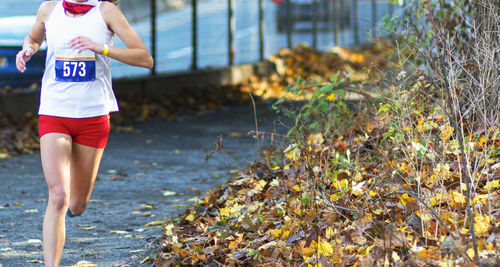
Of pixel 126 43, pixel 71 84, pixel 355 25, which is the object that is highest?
pixel 126 43

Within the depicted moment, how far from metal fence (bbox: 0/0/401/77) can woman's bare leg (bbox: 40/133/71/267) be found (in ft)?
25.3

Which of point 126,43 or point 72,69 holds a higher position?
point 126,43

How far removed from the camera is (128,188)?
7.58 m

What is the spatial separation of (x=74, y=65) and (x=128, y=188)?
10.4 ft

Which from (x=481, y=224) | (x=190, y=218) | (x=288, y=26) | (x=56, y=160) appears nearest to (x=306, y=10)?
(x=288, y=26)

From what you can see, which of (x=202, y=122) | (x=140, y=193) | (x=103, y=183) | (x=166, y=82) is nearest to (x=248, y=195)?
(x=140, y=193)

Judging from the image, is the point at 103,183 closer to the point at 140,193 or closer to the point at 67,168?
the point at 140,193

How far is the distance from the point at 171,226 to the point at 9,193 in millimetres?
2226

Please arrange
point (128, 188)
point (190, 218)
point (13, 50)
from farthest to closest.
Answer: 1. point (13, 50)
2. point (128, 188)
3. point (190, 218)

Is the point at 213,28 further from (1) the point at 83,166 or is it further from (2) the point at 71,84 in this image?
(2) the point at 71,84

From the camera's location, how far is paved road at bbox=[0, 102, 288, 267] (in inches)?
214

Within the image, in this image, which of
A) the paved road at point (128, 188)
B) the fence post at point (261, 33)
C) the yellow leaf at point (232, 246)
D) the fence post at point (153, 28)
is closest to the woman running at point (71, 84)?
the paved road at point (128, 188)

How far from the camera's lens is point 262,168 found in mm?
6664

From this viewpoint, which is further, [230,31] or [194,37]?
[230,31]
